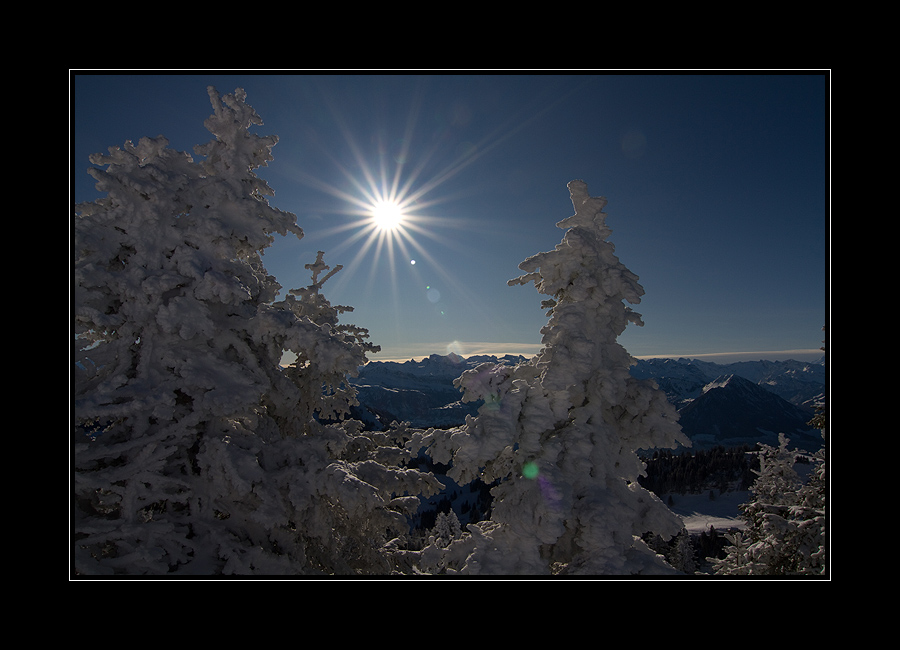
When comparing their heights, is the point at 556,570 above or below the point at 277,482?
below

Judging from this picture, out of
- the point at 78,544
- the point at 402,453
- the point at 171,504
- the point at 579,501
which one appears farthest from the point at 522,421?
the point at 78,544

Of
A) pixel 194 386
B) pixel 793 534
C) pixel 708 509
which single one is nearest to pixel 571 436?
pixel 194 386

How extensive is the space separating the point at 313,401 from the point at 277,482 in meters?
2.51

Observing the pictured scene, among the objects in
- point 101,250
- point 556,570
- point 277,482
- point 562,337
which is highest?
point 101,250

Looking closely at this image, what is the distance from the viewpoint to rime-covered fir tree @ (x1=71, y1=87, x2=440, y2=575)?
231 inches

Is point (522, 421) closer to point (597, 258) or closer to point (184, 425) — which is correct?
point (597, 258)

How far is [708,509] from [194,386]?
154320 millimetres

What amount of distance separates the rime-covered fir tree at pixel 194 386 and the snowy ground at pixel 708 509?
123923 mm

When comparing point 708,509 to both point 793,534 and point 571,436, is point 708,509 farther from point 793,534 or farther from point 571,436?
point 571,436

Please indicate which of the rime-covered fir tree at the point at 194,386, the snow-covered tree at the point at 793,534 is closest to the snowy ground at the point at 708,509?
the snow-covered tree at the point at 793,534

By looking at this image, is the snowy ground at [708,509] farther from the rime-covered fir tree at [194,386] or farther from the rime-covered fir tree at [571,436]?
the rime-covered fir tree at [194,386]

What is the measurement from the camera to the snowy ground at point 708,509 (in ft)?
Result: 346

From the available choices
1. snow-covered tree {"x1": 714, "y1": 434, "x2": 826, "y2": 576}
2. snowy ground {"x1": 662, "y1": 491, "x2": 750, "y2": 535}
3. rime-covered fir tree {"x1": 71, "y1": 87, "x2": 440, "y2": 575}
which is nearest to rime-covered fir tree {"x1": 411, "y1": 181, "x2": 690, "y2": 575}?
rime-covered fir tree {"x1": 71, "y1": 87, "x2": 440, "y2": 575}

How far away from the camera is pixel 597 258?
25.0ft
